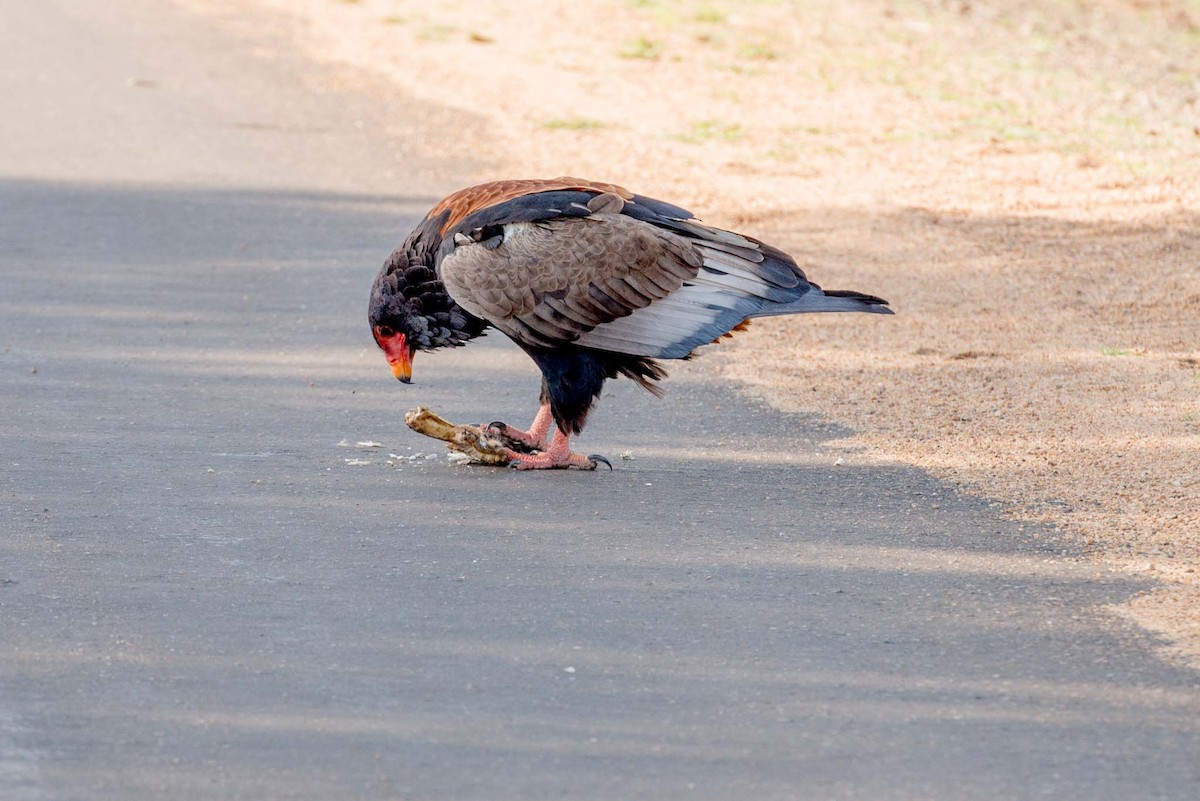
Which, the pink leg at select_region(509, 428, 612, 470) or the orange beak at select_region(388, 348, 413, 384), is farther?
the orange beak at select_region(388, 348, 413, 384)

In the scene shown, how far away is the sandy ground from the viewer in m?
6.36

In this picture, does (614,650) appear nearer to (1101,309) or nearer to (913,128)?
(1101,309)

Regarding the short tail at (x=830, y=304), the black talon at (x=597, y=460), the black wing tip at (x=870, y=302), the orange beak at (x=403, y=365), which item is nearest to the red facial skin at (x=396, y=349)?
the orange beak at (x=403, y=365)

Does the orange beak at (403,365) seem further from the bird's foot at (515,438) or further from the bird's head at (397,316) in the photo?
the bird's foot at (515,438)

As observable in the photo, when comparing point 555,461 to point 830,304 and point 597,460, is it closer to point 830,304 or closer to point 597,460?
point 597,460

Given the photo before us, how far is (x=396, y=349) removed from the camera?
6277mm

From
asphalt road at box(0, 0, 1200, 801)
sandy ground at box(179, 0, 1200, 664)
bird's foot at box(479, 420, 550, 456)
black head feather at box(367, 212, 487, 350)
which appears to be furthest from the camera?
sandy ground at box(179, 0, 1200, 664)

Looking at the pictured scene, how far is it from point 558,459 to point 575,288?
2.28 feet

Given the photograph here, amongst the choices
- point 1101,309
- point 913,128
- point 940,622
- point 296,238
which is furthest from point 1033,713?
point 913,128

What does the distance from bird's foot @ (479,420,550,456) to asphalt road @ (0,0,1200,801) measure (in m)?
0.17

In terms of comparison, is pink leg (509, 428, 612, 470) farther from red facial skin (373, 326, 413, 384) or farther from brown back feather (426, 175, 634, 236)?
brown back feather (426, 175, 634, 236)

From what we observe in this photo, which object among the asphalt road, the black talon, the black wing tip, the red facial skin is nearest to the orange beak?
the red facial skin

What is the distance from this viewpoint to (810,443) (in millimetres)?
6516

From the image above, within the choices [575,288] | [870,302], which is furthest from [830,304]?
[575,288]
